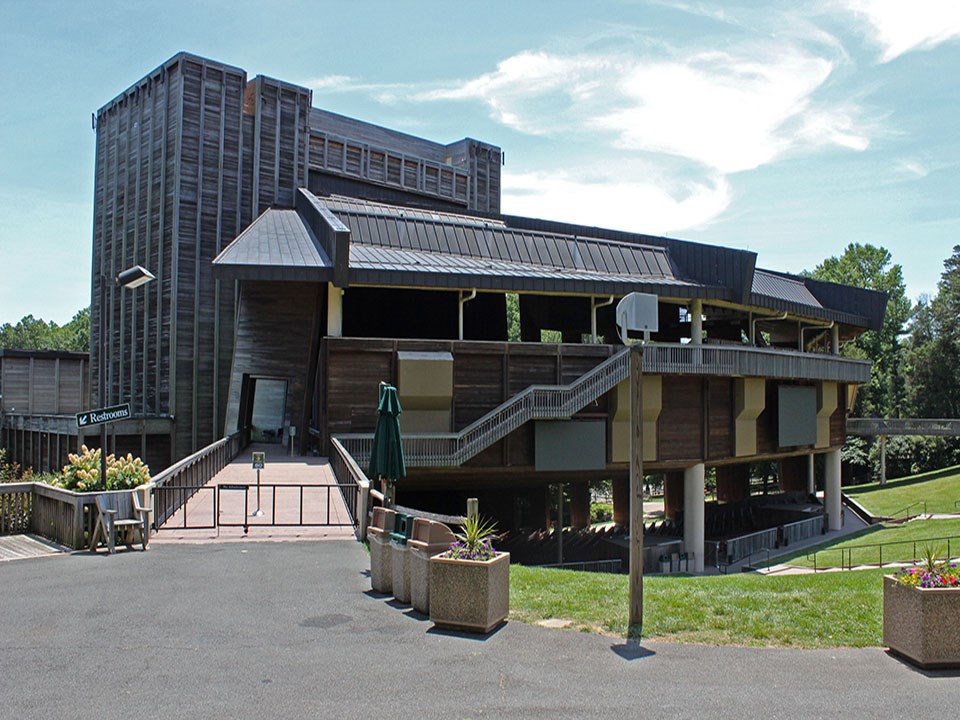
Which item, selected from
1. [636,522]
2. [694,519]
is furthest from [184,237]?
[636,522]

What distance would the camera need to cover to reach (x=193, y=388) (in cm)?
3953

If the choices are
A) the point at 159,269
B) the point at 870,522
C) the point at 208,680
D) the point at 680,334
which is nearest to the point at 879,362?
the point at 870,522

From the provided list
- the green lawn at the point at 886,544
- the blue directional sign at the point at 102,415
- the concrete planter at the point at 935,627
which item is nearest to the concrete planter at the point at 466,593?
the concrete planter at the point at 935,627

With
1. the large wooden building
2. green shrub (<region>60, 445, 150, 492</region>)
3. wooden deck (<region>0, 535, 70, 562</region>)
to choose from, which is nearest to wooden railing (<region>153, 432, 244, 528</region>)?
green shrub (<region>60, 445, 150, 492</region>)

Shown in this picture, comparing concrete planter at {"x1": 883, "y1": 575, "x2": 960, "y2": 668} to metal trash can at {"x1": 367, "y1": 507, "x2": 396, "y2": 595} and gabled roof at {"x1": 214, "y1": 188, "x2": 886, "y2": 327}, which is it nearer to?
metal trash can at {"x1": 367, "y1": 507, "x2": 396, "y2": 595}

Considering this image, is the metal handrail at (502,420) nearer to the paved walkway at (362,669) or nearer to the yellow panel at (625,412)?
the yellow panel at (625,412)

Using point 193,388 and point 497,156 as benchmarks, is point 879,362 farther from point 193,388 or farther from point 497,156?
point 193,388

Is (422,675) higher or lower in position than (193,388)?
lower

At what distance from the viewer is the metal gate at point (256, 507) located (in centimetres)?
1630

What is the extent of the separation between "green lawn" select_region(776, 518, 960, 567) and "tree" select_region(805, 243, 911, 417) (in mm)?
43483

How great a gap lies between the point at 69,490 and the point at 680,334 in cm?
3382

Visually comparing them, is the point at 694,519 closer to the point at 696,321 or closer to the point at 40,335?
the point at 696,321

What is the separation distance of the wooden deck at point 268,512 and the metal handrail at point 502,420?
360 centimetres

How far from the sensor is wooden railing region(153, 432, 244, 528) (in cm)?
1623
